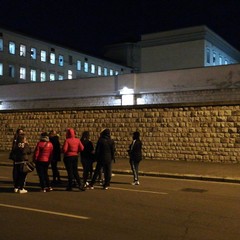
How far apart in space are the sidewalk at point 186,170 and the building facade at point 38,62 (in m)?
41.3

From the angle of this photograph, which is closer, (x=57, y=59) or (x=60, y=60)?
(x=57, y=59)

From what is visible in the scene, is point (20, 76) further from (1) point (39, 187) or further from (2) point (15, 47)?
(1) point (39, 187)

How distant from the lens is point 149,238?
697 centimetres

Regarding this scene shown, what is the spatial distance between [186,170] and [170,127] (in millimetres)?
4854

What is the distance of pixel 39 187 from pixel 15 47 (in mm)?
51722

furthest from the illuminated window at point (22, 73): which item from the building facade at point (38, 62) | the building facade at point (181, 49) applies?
the building facade at point (181, 49)

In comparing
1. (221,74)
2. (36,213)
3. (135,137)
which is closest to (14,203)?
(36,213)

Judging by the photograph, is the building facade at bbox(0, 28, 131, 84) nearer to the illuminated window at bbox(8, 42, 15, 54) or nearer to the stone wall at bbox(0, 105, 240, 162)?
the illuminated window at bbox(8, 42, 15, 54)

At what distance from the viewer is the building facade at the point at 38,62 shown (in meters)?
60.6

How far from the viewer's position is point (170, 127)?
73.6ft

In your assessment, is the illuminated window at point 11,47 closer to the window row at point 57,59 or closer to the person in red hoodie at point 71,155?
the window row at point 57,59

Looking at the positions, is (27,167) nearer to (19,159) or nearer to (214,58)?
(19,159)

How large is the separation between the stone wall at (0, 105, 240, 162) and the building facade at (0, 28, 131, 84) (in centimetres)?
3611

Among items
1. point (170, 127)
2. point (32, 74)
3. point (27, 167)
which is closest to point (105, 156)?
point (27, 167)
